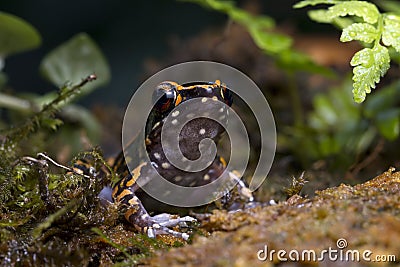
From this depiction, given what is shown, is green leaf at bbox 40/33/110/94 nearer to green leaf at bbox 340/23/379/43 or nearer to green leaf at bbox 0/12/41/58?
green leaf at bbox 0/12/41/58

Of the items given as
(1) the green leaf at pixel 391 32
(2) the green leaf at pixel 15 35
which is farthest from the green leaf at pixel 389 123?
Result: (2) the green leaf at pixel 15 35

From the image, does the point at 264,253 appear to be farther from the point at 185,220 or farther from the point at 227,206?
the point at 227,206

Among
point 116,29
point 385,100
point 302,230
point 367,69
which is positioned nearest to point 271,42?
point 385,100

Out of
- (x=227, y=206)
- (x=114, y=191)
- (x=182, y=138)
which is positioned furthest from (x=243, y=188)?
(x=114, y=191)

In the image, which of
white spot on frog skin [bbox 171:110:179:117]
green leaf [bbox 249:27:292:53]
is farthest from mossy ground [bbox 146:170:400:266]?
green leaf [bbox 249:27:292:53]

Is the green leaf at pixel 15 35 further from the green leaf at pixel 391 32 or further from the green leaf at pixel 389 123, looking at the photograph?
the green leaf at pixel 389 123

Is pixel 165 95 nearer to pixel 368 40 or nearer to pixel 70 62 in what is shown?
pixel 368 40
